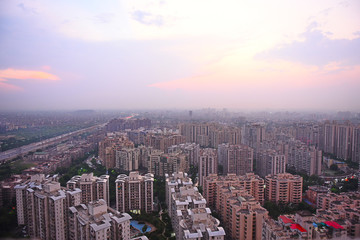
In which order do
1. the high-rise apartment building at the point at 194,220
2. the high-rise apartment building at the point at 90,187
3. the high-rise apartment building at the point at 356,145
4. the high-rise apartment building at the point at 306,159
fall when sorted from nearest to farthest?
1. the high-rise apartment building at the point at 194,220
2. the high-rise apartment building at the point at 90,187
3. the high-rise apartment building at the point at 306,159
4. the high-rise apartment building at the point at 356,145

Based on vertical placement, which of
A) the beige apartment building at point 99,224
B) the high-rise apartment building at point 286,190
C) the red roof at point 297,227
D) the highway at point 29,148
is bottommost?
the high-rise apartment building at point 286,190

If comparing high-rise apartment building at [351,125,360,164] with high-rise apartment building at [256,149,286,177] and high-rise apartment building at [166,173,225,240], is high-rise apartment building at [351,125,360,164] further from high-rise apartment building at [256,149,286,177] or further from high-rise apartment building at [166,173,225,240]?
high-rise apartment building at [166,173,225,240]

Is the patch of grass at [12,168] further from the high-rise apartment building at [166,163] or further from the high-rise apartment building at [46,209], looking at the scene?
the high-rise apartment building at [166,163]

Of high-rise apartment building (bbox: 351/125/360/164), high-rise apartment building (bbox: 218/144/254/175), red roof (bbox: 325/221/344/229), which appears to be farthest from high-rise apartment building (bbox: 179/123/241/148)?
red roof (bbox: 325/221/344/229)

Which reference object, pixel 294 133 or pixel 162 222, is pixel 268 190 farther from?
pixel 294 133

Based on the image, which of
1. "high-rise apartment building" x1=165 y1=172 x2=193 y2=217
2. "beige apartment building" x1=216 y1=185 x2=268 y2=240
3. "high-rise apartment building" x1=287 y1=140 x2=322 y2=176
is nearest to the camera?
"beige apartment building" x1=216 y1=185 x2=268 y2=240

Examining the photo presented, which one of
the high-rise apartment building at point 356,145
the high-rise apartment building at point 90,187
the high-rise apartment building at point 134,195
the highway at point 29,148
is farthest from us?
the high-rise apartment building at point 356,145

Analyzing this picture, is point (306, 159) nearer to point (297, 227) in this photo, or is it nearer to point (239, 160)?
point (239, 160)

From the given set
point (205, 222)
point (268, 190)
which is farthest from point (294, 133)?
point (205, 222)

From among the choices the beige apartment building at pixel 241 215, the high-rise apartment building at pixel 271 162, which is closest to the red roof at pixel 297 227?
the beige apartment building at pixel 241 215
